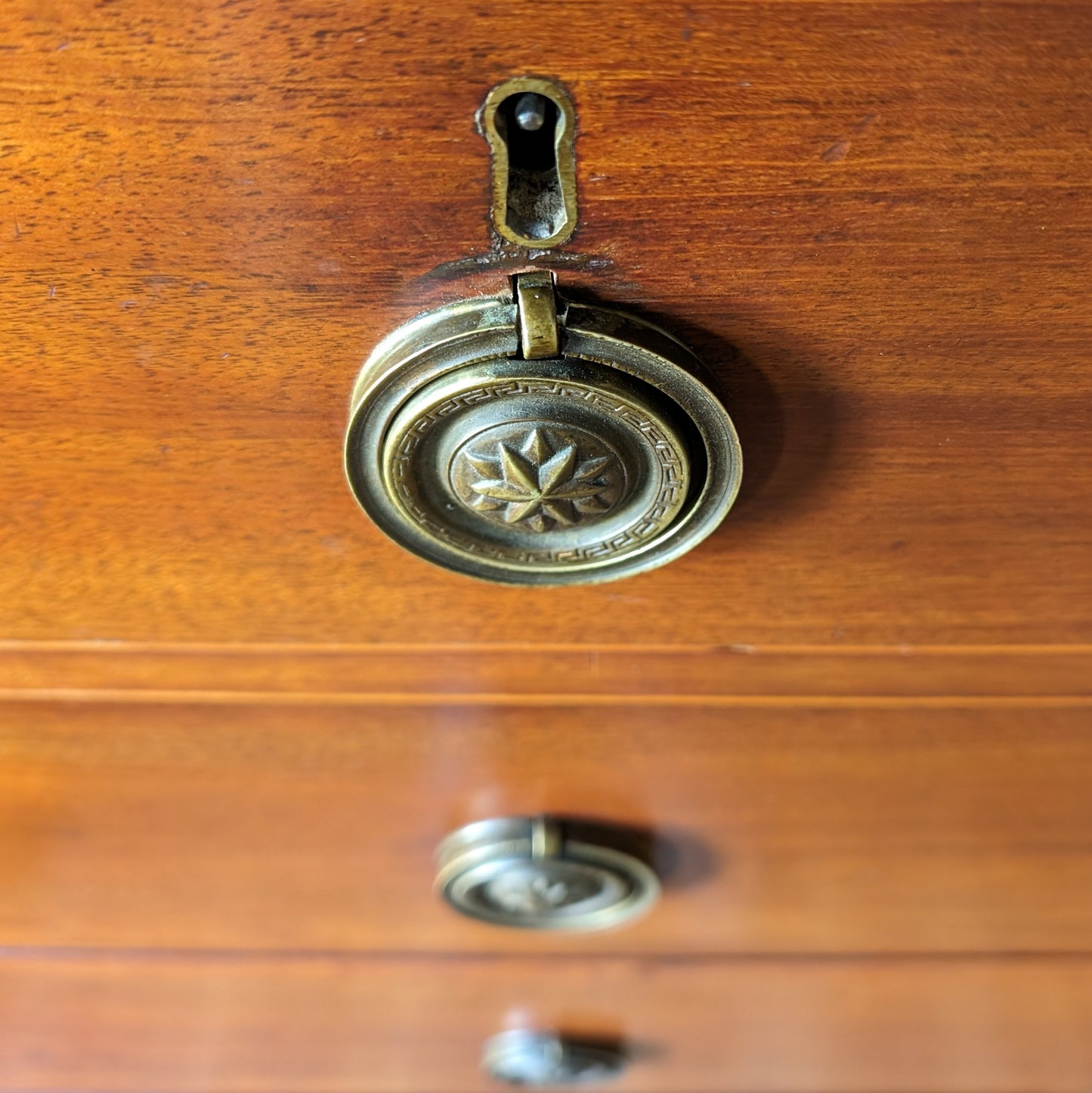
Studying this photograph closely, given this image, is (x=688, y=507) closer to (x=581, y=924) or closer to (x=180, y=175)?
(x=180, y=175)

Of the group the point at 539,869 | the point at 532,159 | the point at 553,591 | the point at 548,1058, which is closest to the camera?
the point at 532,159

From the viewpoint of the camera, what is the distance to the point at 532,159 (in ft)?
0.89

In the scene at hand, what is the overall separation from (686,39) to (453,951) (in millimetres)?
568

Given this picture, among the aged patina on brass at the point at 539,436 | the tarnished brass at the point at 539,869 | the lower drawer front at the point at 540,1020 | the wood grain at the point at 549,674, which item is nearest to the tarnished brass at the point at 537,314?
the aged patina on brass at the point at 539,436

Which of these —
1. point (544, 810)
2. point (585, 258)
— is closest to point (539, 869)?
point (544, 810)

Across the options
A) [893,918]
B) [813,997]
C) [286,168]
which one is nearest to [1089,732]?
[893,918]

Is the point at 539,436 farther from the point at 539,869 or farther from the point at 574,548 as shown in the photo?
the point at 539,869

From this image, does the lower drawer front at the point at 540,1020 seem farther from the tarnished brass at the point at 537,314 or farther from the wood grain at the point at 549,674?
the tarnished brass at the point at 537,314

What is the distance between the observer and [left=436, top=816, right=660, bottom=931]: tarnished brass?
543 millimetres

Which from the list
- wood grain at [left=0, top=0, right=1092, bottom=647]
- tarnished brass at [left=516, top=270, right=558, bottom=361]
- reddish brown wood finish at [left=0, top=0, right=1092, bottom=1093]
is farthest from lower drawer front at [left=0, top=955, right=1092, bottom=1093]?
tarnished brass at [left=516, top=270, right=558, bottom=361]

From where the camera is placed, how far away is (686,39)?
0.80ft

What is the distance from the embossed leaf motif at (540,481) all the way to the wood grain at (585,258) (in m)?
0.05

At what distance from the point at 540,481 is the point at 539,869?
300 millimetres

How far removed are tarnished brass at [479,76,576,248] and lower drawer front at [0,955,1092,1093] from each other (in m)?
0.52
